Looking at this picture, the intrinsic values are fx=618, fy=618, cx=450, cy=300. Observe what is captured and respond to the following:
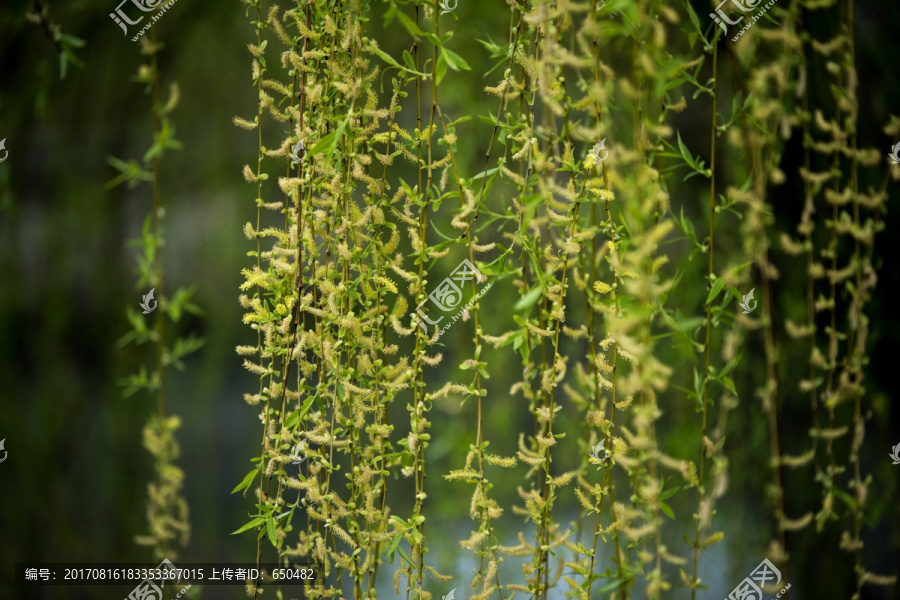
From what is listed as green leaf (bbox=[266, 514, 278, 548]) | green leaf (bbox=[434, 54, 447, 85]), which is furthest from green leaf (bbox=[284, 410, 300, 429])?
green leaf (bbox=[434, 54, 447, 85])

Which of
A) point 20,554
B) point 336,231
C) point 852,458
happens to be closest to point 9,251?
point 20,554

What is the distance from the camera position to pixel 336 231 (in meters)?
0.72

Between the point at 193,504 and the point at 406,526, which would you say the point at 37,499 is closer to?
the point at 193,504

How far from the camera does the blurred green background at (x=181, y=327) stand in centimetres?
112

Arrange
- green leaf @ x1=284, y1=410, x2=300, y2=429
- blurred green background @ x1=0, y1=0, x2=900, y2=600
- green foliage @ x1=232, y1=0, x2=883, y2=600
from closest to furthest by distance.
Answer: green foliage @ x1=232, y1=0, x2=883, y2=600 → green leaf @ x1=284, y1=410, x2=300, y2=429 → blurred green background @ x1=0, y1=0, x2=900, y2=600

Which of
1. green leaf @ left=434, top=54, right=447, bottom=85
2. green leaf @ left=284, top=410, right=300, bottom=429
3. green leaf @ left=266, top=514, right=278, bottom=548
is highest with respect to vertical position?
green leaf @ left=434, top=54, right=447, bottom=85

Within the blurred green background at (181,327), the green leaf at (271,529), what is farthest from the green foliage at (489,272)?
the blurred green background at (181,327)

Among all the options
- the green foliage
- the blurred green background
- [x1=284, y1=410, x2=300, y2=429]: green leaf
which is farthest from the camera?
the blurred green background

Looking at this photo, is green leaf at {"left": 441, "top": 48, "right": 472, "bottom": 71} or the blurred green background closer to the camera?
green leaf at {"left": 441, "top": 48, "right": 472, "bottom": 71}

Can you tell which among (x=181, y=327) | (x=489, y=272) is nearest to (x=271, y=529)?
(x=489, y=272)

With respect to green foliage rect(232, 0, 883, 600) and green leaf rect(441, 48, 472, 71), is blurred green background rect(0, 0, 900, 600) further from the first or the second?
green leaf rect(441, 48, 472, 71)

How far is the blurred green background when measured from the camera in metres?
1.12

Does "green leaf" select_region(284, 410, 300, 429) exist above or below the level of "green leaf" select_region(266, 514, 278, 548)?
above

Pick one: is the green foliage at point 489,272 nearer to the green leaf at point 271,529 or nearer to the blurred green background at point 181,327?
the green leaf at point 271,529
